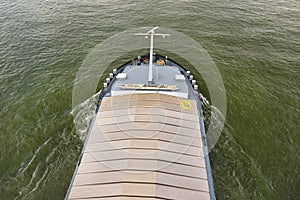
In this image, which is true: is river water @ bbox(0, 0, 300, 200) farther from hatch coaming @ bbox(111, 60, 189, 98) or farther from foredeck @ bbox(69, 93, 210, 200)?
hatch coaming @ bbox(111, 60, 189, 98)

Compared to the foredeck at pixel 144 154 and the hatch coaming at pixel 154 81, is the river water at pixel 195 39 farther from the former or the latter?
the hatch coaming at pixel 154 81

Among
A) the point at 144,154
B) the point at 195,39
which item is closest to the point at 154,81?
the point at 144,154

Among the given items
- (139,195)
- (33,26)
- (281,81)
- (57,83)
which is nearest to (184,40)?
(281,81)

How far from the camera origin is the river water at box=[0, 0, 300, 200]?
2016 centimetres

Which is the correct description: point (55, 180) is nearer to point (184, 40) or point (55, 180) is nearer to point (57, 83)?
point (57, 83)

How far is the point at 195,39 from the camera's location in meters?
40.8

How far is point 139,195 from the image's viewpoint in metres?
12.4

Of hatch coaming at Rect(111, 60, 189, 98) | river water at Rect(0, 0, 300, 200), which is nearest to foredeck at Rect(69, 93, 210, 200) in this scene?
hatch coaming at Rect(111, 60, 189, 98)

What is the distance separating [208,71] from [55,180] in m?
24.7

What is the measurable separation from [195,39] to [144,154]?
3137 centimetres

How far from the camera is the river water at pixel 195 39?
20.2m

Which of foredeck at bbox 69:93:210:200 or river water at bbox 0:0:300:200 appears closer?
foredeck at bbox 69:93:210:200

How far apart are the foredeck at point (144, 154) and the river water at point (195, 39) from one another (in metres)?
6.17

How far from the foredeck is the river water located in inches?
243
